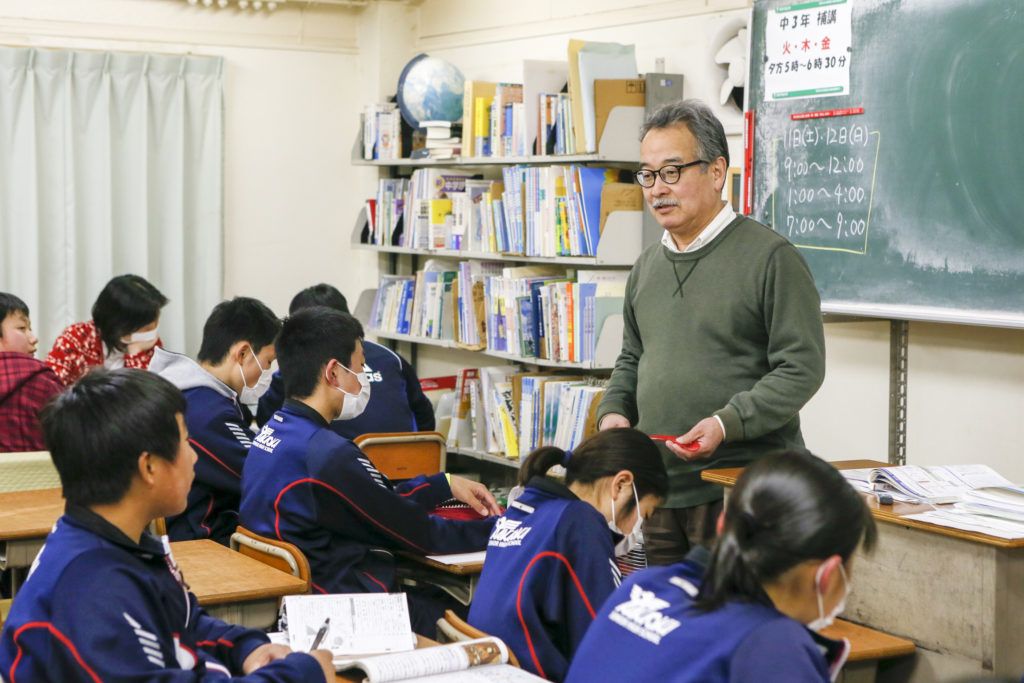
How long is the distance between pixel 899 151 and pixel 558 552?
1.92 metres

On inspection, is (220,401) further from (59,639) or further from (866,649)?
(866,649)

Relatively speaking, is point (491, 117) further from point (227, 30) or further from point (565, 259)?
point (227, 30)

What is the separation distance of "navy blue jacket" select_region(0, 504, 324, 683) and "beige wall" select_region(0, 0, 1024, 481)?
3015 mm

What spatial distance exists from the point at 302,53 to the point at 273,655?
187 inches

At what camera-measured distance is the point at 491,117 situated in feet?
16.3

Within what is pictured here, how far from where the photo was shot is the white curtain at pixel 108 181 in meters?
5.34

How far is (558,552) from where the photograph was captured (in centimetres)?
198

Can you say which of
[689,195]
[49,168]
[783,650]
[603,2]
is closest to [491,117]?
[603,2]

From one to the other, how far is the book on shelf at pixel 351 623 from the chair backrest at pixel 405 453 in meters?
1.21

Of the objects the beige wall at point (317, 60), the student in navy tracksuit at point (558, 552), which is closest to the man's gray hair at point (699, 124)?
the student in navy tracksuit at point (558, 552)

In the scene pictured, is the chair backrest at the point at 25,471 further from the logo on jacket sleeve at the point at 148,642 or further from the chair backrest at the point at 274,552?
the logo on jacket sleeve at the point at 148,642

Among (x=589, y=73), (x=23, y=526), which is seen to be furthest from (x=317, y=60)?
(x=23, y=526)

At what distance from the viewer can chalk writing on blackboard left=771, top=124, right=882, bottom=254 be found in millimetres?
3402

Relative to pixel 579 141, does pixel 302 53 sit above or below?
above
